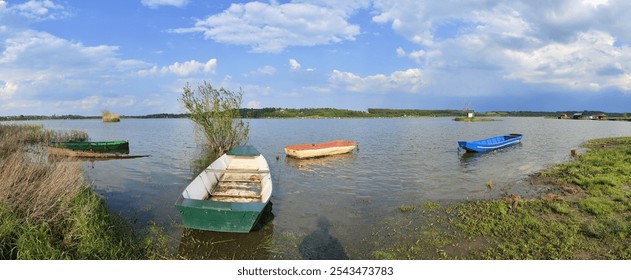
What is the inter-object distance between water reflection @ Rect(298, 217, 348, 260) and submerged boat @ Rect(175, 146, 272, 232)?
6.26 ft

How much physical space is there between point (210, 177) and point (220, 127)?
15.8m

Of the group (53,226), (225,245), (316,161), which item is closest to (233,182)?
(225,245)

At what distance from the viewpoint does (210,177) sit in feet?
54.2

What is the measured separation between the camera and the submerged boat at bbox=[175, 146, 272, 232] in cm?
1095

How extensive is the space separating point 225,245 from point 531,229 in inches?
394

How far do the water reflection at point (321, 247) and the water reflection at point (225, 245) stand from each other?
1191mm

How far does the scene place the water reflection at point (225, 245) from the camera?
10.2 m

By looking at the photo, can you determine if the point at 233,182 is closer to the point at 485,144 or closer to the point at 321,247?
the point at 321,247

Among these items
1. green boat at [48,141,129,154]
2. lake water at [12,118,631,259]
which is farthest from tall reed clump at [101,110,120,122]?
lake water at [12,118,631,259]

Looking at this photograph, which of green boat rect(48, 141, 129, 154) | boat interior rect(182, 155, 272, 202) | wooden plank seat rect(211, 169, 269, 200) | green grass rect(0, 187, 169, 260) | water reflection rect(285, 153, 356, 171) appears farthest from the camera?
green boat rect(48, 141, 129, 154)

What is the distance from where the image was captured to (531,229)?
11.1 meters

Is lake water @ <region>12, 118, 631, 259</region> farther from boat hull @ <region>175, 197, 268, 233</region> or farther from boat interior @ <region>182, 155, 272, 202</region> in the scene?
boat interior @ <region>182, 155, 272, 202</region>

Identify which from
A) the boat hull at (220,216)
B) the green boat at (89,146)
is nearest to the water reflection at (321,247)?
the boat hull at (220,216)
